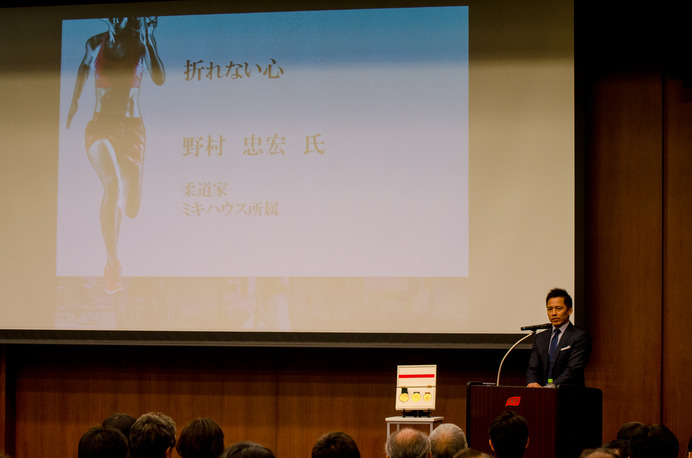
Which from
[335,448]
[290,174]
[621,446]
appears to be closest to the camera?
[335,448]

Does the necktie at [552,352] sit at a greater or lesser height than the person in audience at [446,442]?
greater

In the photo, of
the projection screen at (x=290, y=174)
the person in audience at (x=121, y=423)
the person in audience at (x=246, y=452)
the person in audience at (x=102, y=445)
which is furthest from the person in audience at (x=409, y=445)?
the projection screen at (x=290, y=174)

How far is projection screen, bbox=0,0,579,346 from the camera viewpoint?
5559mm

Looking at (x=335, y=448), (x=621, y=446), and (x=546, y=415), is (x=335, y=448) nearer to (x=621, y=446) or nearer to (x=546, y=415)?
(x=621, y=446)

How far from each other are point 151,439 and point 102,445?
354 mm

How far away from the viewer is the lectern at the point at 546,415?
3727 millimetres

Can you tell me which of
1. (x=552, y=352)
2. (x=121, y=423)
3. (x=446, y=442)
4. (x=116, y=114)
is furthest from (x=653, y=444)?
(x=116, y=114)

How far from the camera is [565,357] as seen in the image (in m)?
4.55

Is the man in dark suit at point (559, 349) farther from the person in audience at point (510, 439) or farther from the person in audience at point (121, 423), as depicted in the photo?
the person in audience at point (121, 423)

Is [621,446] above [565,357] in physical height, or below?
below

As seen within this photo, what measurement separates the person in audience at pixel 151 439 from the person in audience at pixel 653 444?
1.74 metres

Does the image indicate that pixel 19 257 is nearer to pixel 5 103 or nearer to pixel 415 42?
pixel 5 103

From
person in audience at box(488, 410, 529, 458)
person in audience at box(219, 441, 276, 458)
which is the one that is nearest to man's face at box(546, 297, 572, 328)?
person in audience at box(488, 410, 529, 458)

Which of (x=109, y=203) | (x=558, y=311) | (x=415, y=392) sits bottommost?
(x=415, y=392)
